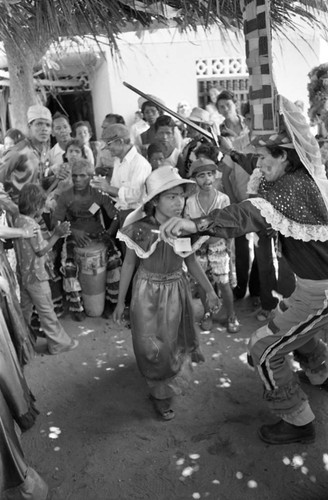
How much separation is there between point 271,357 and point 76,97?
10.7 meters

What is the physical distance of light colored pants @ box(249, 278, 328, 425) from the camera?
2.64 metres

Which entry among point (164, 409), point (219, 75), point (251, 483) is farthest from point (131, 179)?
point (219, 75)

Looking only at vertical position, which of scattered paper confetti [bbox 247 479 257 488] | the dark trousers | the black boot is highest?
the dark trousers

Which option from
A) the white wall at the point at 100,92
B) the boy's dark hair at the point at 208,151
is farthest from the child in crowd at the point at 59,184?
the white wall at the point at 100,92

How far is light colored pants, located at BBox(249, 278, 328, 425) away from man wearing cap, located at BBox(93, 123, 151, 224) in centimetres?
221

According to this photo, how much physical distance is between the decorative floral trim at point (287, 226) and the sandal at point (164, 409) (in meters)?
1.50

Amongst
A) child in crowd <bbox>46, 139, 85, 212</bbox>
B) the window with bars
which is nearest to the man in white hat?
child in crowd <bbox>46, 139, 85, 212</bbox>

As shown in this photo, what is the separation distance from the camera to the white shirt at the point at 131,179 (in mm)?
4582

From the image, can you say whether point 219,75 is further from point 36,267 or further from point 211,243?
point 36,267

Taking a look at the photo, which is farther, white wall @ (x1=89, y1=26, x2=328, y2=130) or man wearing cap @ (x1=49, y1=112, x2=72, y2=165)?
white wall @ (x1=89, y1=26, x2=328, y2=130)

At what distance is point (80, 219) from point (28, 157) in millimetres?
770

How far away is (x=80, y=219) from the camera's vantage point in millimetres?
4699

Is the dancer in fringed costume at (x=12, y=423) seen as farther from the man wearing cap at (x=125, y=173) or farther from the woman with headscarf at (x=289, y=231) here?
the man wearing cap at (x=125, y=173)

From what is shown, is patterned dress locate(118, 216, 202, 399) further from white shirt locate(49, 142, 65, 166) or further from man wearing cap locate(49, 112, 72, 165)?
man wearing cap locate(49, 112, 72, 165)
